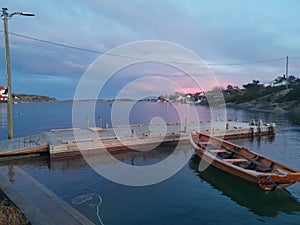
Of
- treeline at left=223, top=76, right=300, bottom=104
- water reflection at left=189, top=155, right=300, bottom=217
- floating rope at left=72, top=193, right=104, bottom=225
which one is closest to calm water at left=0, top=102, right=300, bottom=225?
water reflection at left=189, top=155, right=300, bottom=217

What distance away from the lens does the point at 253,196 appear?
9.68 m

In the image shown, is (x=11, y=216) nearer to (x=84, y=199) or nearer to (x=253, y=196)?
(x=84, y=199)

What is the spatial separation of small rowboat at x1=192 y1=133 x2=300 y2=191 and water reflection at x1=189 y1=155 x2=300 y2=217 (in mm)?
491

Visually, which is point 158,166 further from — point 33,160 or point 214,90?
point 214,90

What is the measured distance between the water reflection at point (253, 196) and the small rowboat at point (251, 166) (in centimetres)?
49

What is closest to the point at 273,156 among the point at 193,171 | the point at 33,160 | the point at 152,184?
the point at 193,171

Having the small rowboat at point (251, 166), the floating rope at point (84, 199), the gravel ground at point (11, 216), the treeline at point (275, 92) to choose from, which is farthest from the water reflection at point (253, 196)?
the treeline at point (275, 92)

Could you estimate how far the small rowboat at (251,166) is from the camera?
8711 millimetres

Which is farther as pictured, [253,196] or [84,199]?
[253,196]

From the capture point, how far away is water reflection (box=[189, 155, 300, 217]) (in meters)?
8.59

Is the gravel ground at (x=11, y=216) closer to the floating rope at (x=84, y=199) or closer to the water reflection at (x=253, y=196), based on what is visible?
the floating rope at (x=84, y=199)

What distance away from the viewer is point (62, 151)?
14.0 m

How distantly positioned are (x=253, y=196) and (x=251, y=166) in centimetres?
221

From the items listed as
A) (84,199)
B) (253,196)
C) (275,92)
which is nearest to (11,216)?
(84,199)
